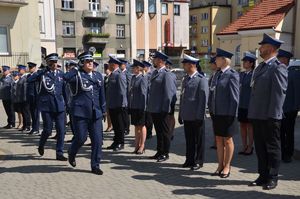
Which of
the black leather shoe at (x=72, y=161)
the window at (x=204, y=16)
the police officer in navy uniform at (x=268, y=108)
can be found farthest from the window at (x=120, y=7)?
the police officer in navy uniform at (x=268, y=108)

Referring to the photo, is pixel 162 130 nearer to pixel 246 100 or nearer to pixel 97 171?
pixel 97 171

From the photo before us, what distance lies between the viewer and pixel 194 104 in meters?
6.96

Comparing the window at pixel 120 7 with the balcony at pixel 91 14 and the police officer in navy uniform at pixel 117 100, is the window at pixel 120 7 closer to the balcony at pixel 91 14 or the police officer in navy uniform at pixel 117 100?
the balcony at pixel 91 14

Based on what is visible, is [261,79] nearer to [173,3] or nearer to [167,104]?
[167,104]

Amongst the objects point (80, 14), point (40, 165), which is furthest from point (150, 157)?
point (80, 14)

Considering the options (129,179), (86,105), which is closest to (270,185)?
(129,179)

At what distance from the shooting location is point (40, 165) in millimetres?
7805

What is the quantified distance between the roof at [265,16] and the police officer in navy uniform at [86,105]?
42.6 feet

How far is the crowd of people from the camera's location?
593cm

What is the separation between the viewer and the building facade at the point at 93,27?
44.2 m

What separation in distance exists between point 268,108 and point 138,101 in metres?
3.21

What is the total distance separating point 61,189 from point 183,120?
7.77 feet

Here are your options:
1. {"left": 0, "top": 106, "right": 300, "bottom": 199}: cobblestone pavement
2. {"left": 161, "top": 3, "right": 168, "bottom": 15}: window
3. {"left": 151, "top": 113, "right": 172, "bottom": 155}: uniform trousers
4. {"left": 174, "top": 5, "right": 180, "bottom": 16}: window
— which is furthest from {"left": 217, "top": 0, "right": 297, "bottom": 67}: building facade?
{"left": 174, "top": 5, "right": 180, "bottom": 16}: window

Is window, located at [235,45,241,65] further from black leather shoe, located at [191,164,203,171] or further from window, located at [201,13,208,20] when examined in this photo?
window, located at [201,13,208,20]
